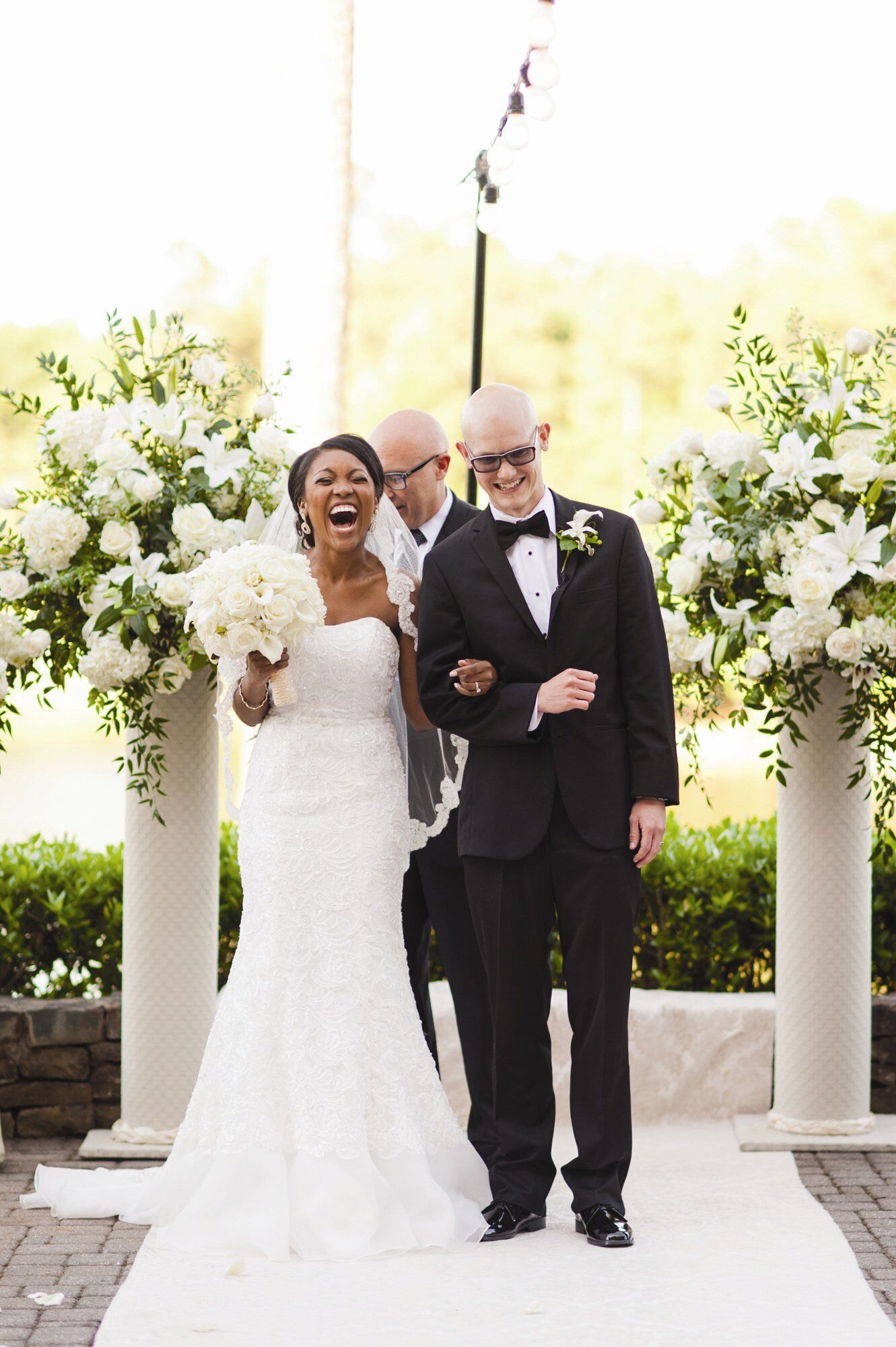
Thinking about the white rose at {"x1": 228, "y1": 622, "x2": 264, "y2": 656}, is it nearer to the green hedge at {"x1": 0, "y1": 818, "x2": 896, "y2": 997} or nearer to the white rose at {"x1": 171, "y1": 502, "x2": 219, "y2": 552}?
the white rose at {"x1": 171, "y1": 502, "x2": 219, "y2": 552}

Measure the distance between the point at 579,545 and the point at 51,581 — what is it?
1802 millimetres

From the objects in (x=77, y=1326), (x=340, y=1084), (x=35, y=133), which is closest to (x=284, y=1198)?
(x=340, y=1084)

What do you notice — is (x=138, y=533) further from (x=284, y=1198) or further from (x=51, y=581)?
(x=284, y=1198)

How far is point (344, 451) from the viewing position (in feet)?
13.7

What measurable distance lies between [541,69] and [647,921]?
12.0ft

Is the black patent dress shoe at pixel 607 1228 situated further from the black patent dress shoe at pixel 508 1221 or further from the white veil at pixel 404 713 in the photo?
the white veil at pixel 404 713

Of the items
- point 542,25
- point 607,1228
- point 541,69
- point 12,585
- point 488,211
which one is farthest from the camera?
point 488,211

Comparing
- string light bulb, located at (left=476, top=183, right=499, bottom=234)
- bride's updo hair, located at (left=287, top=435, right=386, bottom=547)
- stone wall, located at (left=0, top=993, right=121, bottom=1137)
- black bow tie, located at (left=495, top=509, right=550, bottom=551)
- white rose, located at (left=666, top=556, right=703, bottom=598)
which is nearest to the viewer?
black bow tie, located at (left=495, top=509, right=550, bottom=551)

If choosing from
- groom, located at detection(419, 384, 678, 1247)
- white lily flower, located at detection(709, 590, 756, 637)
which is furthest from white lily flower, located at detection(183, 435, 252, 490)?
white lily flower, located at detection(709, 590, 756, 637)

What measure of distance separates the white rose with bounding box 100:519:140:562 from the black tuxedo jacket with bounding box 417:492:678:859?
3.66 ft

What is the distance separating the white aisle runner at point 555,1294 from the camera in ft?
10.8

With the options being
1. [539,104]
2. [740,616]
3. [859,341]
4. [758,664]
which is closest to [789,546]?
[740,616]

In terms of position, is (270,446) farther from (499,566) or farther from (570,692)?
(570,692)

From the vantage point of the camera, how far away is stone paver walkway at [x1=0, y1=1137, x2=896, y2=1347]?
3.46 meters
